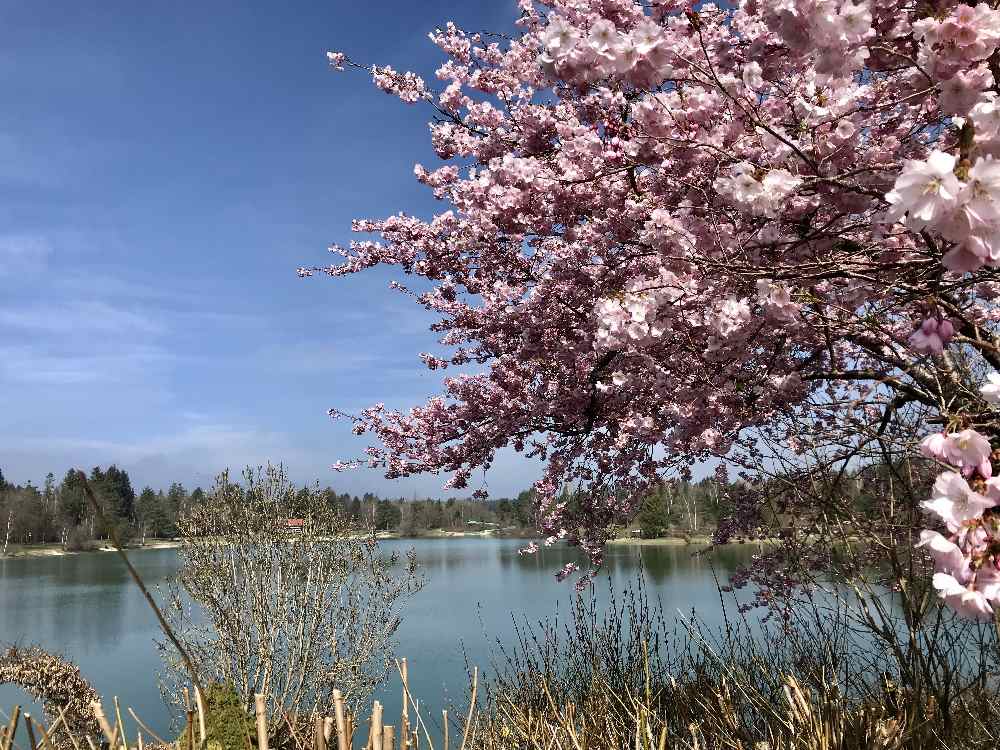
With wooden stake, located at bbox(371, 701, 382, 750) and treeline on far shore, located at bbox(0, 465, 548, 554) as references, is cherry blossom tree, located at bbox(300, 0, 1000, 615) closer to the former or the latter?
wooden stake, located at bbox(371, 701, 382, 750)

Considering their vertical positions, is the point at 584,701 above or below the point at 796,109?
below

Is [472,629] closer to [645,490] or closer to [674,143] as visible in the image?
[645,490]

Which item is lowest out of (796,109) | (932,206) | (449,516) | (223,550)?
(449,516)

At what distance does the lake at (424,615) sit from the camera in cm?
1397

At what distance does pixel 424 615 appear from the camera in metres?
22.8

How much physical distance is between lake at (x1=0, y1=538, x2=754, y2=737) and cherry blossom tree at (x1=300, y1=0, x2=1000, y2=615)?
5.35ft

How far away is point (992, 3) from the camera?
1.77m

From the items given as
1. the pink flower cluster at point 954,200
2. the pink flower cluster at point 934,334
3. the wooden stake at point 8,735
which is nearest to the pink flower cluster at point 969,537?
the pink flower cluster at point 954,200

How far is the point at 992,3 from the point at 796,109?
91 cm

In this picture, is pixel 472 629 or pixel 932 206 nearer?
pixel 932 206

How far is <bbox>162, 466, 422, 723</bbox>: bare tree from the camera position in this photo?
26.6 ft

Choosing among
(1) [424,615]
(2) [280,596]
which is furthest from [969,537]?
(1) [424,615]

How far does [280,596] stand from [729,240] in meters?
7.09

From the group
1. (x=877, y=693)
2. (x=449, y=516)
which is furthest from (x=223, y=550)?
(x=449, y=516)
